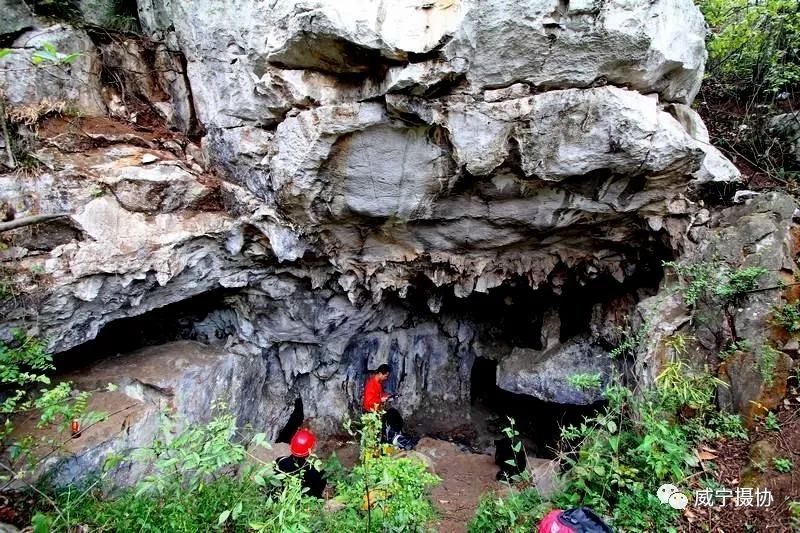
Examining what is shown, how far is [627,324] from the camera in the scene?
21.7 feet

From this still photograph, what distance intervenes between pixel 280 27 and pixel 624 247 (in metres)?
6.02

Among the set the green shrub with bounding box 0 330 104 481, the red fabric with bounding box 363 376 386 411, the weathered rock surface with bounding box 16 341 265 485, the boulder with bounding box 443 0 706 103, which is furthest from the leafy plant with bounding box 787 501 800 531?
the green shrub with bounding box 0 330 104 481

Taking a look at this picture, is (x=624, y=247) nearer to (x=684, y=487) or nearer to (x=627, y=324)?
(x=627, y=324)

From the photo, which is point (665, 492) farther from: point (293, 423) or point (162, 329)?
point (162, 329)

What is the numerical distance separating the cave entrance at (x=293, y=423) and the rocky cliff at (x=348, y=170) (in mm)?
469

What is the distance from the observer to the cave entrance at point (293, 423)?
775cm

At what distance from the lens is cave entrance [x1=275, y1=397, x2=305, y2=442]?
775cm

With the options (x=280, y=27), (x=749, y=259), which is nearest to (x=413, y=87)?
(x=280, y=27)

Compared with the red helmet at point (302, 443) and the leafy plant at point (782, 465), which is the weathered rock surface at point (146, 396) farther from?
the leafy plant at point (782, 465)

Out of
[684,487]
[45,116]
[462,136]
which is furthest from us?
[45,116]

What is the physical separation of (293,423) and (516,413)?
4.74 meters

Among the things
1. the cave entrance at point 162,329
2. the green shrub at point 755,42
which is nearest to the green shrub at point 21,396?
the cave entrance at point 162,329

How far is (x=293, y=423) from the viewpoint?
8000 mm

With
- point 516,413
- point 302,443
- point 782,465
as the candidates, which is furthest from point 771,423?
point 516,413
